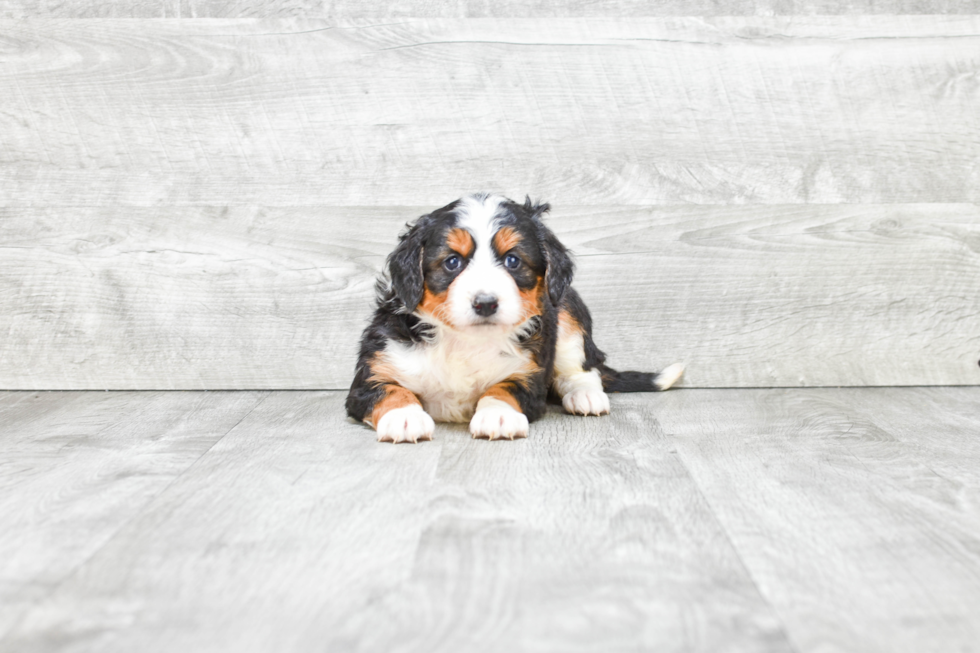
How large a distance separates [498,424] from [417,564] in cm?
103

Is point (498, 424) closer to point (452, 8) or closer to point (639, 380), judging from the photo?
point (639, 380)

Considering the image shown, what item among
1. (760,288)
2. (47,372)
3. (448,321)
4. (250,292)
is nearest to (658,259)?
(760,288)

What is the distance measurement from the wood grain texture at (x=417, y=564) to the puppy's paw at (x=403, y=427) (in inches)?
5.4

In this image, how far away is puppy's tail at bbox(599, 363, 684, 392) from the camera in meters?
3.51

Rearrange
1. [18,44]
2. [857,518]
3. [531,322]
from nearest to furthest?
[857,518] < [531,322] < [18,44]

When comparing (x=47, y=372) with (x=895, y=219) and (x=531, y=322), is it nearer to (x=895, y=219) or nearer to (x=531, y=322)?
(x=531, y=322)

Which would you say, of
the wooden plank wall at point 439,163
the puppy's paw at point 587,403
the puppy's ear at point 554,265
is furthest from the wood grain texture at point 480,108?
the puppy's paw at point 587,403

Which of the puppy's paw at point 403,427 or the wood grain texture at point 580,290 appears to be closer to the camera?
the puppy's paw at point 403,427

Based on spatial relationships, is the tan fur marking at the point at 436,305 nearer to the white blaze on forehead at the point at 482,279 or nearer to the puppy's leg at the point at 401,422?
the white blaze on forehead at the point at 482,279

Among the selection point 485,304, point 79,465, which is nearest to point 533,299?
point 485,304

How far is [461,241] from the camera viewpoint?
2676mm

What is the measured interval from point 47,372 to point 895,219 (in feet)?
11.8

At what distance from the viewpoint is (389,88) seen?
358 cm

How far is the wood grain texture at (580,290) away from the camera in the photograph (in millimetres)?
3619
